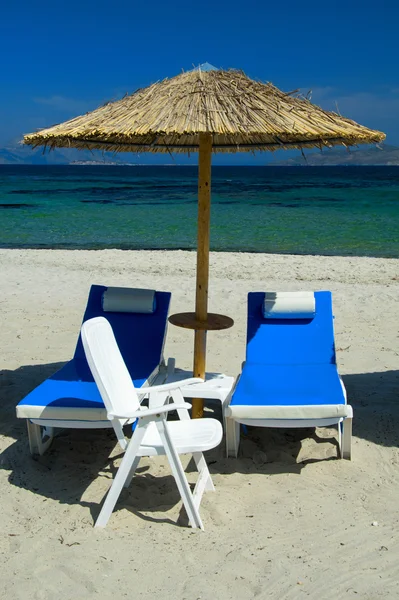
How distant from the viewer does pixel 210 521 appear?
3225mm

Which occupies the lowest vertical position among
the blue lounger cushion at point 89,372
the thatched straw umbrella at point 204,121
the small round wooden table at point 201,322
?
the blue lounger cushion at point 89,372

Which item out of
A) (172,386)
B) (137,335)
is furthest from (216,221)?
(172,386)

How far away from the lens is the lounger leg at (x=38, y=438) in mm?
3852

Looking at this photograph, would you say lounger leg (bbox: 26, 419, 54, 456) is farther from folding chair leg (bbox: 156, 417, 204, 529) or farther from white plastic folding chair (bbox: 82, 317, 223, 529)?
folding chair leg (bbox: 156, 417, 204, 529)

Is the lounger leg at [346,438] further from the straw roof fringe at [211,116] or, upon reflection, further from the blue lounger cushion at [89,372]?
the straw roof fringe at [211,116]

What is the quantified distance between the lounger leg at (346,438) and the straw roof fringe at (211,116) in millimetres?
1640

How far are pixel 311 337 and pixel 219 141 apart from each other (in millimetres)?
1733

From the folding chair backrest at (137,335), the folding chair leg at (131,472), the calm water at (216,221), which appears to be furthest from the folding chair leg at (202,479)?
the calm water at (216,221)

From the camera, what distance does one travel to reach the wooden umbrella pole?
169 inches

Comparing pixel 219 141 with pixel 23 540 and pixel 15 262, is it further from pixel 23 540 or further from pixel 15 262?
pixel 15 262

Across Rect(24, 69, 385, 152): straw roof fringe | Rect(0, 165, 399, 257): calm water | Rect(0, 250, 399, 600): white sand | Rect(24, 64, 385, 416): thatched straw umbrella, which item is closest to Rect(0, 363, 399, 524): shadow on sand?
Rect(0, 250, 399, 600): white sand

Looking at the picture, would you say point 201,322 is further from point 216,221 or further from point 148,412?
point 216,221

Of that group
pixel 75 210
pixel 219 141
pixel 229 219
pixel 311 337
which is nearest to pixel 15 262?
pixel 219 141

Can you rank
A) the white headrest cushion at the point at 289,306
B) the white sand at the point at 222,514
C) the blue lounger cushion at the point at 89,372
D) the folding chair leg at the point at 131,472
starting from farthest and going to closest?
the white headrest cushion at the point at 289,306 → the blue lounger cushion at the point at 89,372 → the folding chair leg at the point at 131,472 → the white sand at the point at 222,514
